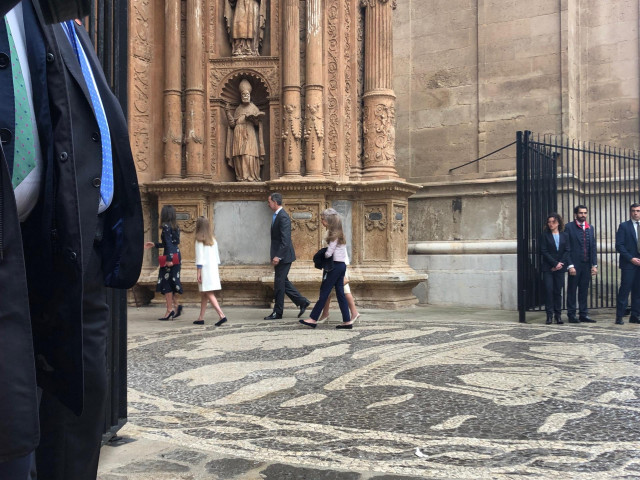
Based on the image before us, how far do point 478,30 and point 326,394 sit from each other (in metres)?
11.7

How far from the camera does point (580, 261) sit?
398 inches

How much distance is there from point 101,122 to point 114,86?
163 centimetres

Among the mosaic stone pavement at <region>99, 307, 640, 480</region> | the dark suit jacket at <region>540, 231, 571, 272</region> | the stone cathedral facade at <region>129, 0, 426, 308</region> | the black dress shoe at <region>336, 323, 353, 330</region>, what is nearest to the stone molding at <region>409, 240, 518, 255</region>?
the stone cathedral facade at <region>129, 0, 426, 308</region>

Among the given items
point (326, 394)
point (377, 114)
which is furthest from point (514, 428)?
point (377, 114)

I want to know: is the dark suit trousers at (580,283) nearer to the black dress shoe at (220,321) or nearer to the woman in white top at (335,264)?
the woman in white top at (335,264)

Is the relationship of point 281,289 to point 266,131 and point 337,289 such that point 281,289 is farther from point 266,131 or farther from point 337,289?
point 266,131

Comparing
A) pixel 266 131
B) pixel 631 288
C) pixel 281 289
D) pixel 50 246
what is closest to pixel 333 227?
pixel 281 289

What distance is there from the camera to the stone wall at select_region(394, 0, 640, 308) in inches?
519

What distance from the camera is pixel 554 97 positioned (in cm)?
1327

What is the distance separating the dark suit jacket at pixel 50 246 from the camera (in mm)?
1219

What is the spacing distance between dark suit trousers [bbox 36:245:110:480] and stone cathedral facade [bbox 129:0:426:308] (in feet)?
30.9

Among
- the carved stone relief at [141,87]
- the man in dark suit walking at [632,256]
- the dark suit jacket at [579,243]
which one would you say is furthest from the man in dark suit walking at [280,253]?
the man in dark suit walking at [632,256]

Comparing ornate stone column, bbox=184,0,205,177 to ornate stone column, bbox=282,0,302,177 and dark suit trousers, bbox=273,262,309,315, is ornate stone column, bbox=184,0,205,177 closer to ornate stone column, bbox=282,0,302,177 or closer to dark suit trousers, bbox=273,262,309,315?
ornate stone column, bbox=282,0,302,177

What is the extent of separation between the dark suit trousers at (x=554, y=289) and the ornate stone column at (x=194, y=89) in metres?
6.55
